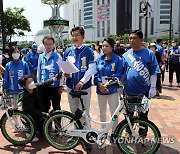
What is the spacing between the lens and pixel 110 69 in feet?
13.2

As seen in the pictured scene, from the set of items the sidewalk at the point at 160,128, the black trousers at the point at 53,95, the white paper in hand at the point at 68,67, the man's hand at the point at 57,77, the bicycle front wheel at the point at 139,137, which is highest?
the white paper in hand at the point at 68,67

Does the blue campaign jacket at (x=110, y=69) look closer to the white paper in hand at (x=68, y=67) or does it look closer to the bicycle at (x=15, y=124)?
the white paper in hand at (x=68, y=67)

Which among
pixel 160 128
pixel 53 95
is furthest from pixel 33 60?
pixel 160 128

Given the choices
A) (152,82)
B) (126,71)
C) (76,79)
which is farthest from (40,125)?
(152,82)

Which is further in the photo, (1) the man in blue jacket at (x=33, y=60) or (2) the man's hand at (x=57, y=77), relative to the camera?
(1) the man in blue jacket at (x=33, y=60)

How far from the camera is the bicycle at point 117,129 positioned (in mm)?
3604

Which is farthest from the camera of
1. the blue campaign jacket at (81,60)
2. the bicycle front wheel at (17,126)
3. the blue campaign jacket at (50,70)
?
the blue campaign jacket at (50,70)

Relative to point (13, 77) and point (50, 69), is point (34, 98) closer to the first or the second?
point (50, 69)

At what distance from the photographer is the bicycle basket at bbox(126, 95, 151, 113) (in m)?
3.52

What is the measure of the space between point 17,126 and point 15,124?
0.05 meters

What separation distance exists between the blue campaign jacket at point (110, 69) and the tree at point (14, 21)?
22513 mm

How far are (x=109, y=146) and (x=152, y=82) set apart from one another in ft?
4.09

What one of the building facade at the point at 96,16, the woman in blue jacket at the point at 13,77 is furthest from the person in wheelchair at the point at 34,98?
the building facade at the point at 96,16

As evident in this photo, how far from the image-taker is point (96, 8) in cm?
12700
